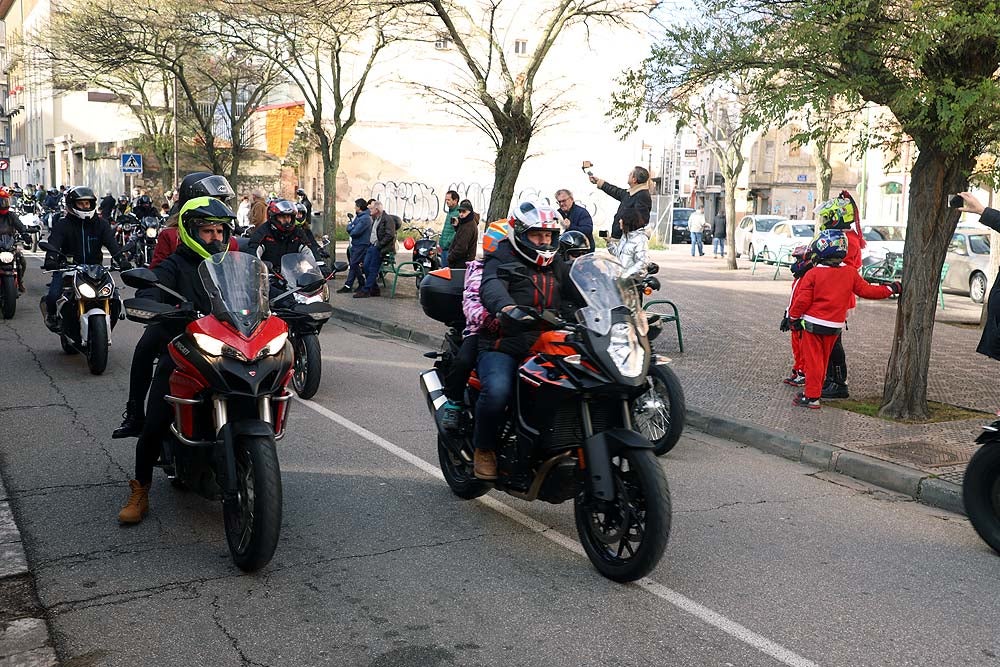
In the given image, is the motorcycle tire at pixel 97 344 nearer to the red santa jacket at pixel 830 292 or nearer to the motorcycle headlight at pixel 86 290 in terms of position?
the motorcycle headlight at pixel 86 290

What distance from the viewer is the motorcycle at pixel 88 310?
396 inches

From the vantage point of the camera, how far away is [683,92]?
33.4 feet

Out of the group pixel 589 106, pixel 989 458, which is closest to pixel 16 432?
pixel 989 458

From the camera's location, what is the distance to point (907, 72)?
851cm

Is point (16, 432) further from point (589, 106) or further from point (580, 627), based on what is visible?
point (589, 106)

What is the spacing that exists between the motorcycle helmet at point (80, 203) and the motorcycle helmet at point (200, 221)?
19.2 feet

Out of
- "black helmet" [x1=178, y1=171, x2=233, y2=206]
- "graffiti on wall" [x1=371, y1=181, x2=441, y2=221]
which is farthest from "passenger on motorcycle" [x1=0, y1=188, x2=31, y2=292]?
"graffiti on wall" [x1=371, y1=181, x2=441, y2=221]

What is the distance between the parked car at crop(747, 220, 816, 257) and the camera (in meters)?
31.5

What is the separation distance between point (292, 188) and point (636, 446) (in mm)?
40729

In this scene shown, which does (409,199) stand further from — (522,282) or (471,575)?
(471,575)

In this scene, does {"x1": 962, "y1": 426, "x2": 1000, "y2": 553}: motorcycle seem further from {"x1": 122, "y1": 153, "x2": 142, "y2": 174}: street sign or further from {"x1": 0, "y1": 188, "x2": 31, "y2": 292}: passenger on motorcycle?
{"x1": 122, "y1": 153, "x2": 142, "y2": 174}: street sign

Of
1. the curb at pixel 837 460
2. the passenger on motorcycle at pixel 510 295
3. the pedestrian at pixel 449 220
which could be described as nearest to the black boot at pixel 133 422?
the passenger on motorcycle at pixel 510 295

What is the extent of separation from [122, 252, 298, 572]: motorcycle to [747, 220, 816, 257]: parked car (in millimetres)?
27429

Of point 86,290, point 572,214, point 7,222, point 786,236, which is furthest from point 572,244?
point 786,236
